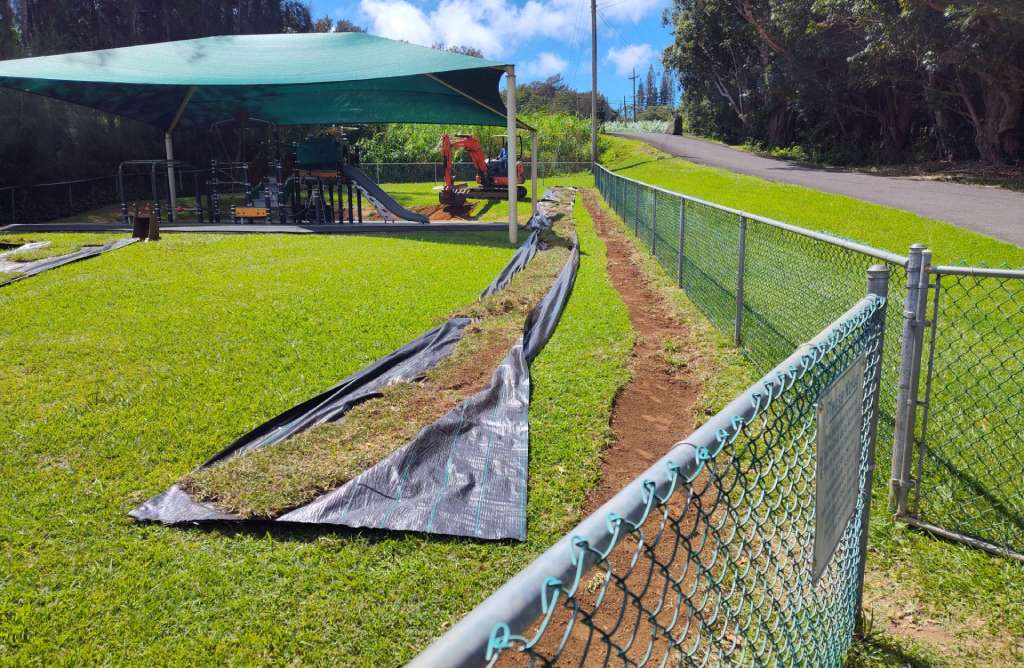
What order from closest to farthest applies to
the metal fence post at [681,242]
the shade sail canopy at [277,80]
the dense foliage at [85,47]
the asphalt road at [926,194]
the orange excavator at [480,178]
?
the metal fence post at [681,242]
the asphalt road at [926,194]
the shade sail canopy at [277,80]
the dense foliage at [85,47]
the orange excavator at [480,178]

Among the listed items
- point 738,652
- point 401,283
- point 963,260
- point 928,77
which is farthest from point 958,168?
point 738,652

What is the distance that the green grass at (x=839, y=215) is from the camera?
11281 millimetres

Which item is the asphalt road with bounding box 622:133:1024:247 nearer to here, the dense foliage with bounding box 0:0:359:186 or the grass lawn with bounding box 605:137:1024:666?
the grass lawn with bounding box 605:137:1024:666

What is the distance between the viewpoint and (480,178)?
25250 mm

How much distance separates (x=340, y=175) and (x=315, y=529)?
673 inches

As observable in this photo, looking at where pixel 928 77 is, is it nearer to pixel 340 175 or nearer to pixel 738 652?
pixel 340 175

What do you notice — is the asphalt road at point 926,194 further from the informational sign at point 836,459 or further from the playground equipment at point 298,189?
the playground equipment at point 298,189

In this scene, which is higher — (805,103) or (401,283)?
(805,103)

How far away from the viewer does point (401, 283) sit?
10.8 meters

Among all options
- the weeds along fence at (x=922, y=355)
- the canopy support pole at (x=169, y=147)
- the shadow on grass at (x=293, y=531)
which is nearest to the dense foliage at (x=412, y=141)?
the canopy support pole at (x=169, y=147)

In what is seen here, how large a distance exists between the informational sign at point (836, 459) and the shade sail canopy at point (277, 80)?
43.3ft

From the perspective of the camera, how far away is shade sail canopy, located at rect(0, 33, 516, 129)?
15.7 m

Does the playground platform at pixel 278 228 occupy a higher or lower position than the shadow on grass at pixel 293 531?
higher

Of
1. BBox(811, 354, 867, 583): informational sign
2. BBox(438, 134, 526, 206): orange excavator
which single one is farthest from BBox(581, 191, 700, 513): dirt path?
BBox(438, 134, 526, 206): orange excavator
